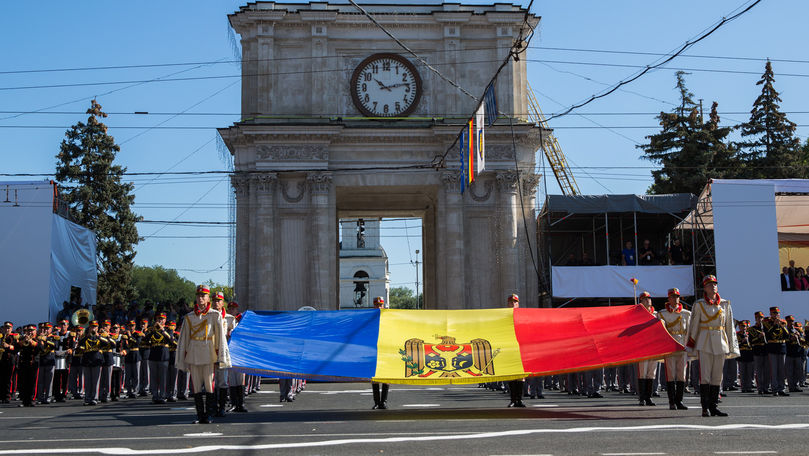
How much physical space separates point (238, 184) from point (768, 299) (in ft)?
76.0

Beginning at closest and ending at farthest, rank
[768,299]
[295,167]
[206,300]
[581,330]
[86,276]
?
[206,300] < [581,330] < [768,299] < [295,167] < [86,276]

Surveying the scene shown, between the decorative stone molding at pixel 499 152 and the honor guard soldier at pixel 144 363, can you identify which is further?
the decorative stone molding at pixel 499 152

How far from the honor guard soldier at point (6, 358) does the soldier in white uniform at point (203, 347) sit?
10814 mm

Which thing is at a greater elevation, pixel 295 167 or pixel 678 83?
pixel 678 83

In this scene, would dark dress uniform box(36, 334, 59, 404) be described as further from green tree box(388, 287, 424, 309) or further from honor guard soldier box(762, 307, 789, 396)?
green tree box(388, 287, 424, 309)

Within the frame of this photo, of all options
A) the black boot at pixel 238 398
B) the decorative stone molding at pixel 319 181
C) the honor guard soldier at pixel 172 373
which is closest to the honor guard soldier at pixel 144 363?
the honor guard soldier at pixel 172 373

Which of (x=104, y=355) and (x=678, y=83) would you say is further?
(x=678, y=83)

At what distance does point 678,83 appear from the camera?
55.7 meters

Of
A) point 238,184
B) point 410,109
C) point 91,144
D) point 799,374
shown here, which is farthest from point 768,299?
point 91,144

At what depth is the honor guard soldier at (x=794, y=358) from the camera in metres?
24.0

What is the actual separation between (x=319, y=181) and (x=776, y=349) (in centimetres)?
2106

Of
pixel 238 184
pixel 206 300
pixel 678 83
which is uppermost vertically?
pixel 678 83

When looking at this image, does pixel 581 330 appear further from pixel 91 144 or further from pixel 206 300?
pixel 91 144

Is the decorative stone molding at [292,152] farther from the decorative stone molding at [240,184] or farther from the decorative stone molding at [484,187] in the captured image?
the decorative stone molding at [484,187]
